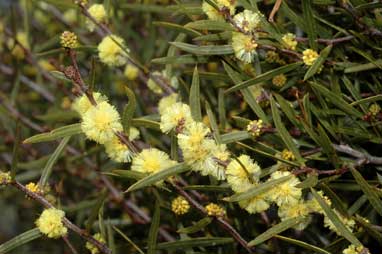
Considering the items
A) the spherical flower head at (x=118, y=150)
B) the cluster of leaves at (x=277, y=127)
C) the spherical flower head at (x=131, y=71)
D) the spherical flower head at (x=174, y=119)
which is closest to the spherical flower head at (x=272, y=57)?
the cluster of leaves at (x=277, y=127)

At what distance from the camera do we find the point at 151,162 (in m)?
0.96

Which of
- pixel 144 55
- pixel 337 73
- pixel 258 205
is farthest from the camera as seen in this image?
pixel 144 55

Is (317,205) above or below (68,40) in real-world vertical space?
below

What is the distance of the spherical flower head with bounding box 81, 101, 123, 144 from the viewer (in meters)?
0.92

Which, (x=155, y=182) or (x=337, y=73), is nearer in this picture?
(x=155, y=182)

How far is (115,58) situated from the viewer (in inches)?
47.4

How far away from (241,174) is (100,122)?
0.81 feet

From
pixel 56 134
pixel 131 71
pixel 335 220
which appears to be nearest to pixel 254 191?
pixel 335 220

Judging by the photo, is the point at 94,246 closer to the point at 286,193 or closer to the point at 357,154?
the point at 286,193

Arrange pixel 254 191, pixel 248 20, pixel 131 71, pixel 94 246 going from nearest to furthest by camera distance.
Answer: pixel 254 191 → pixel 248 20 → pixel 94 246 → pixel 131 71

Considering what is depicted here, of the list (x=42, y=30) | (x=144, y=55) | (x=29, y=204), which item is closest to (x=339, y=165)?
(x=144, y=55)

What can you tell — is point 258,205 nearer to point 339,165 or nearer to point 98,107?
point 339,165

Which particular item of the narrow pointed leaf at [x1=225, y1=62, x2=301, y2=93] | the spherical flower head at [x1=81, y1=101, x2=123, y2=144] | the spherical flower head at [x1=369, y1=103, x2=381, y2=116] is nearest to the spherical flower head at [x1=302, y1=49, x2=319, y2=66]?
the narrow pointed leaf at [x1=225, y1=62, x2=301, y2=93]

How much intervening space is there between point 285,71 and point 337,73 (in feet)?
0.40
